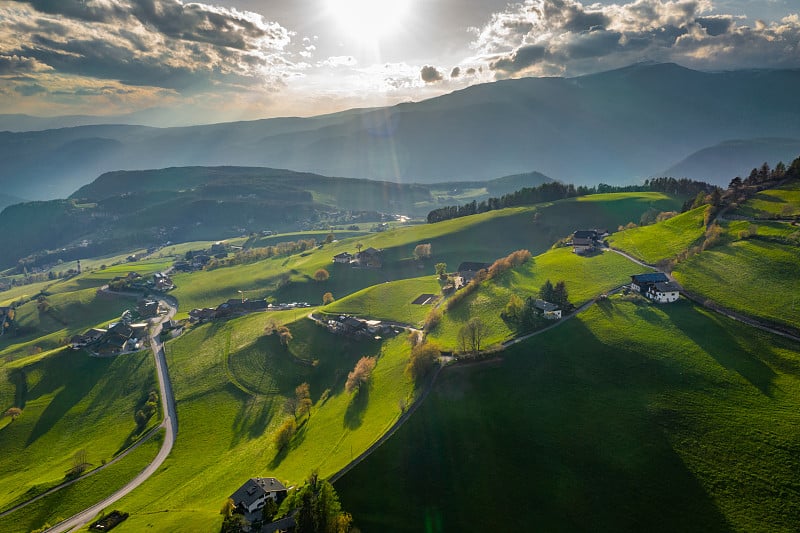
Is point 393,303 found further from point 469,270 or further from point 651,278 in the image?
point 651,278

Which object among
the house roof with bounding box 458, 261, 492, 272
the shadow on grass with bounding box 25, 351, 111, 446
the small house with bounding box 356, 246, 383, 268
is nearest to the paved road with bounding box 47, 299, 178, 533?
the shadow on grass with bounding box 25, 351, 111, 446

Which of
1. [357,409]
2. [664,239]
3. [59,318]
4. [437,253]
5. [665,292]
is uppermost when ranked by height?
[664,239]

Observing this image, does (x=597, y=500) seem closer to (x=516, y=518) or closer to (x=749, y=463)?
(x=516, y=518)

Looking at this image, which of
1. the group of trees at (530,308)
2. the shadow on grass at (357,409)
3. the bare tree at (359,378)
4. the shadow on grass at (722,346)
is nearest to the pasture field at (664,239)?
the shadow on grass at (722,346)

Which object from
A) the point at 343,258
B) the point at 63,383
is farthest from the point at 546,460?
the point at 343,258

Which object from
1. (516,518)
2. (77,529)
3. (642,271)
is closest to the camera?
(516,518)

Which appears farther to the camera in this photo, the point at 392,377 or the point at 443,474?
the point at 392,377

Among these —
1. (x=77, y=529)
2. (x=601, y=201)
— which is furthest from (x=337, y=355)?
(x=601, y=201)

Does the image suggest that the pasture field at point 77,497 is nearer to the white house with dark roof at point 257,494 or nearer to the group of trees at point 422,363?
the white house with dark roof at point 257,494
